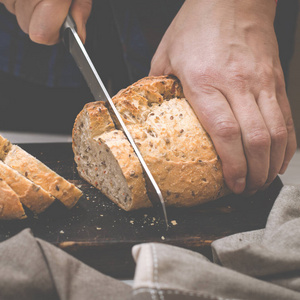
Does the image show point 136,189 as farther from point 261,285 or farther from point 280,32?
point 280,32

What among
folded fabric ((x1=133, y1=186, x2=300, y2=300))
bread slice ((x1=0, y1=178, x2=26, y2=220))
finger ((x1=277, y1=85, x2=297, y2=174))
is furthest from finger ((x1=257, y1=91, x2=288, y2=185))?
bread slice ((x1=0, y1=178, x2=26, y2=220))

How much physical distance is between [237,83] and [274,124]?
288mm

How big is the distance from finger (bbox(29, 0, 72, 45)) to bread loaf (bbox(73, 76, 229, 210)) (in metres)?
0.46

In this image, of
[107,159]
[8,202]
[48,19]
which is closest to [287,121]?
[107,159]

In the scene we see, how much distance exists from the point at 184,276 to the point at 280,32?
233 centimetres

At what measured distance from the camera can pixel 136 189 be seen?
188 cm

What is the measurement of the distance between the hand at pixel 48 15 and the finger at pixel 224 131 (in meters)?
0.82

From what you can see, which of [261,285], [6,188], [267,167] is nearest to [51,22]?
[6,188]

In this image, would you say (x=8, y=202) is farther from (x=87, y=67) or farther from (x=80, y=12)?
(x=80, y=12)

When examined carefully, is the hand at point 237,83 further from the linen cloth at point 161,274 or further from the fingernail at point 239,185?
the linen cloth at point 161,274

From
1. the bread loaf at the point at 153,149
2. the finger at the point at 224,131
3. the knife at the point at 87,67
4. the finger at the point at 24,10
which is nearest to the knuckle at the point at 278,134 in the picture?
the finger at the point at 224,131

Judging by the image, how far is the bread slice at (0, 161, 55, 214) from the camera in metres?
1.79

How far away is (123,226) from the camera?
184 cm

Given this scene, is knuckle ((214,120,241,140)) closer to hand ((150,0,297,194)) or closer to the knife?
hand ((150,0,297,194))
